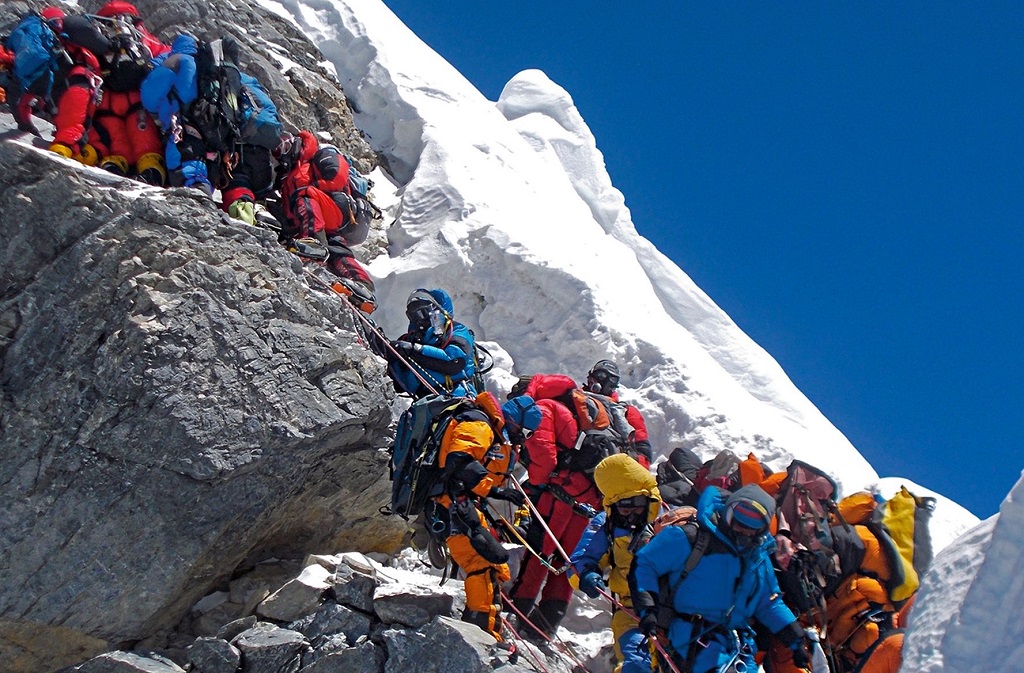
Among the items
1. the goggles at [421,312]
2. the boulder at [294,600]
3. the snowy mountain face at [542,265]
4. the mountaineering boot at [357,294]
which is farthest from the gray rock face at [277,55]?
the boulder at [294,600]

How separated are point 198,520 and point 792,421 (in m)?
8.93

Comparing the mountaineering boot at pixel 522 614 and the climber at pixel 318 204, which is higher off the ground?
the climber at pixel 318 204

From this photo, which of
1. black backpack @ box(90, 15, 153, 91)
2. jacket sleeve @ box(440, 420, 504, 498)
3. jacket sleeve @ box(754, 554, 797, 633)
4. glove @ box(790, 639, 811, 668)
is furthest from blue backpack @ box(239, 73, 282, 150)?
glove @ box(790, 639, 811, 668)

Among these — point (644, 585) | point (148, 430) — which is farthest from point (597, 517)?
point (148, 430)

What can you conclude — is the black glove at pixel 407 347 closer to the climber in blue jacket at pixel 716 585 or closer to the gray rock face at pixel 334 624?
the gray rock face at pixel 334 624

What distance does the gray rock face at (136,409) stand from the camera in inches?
279

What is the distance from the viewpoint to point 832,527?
291 inches

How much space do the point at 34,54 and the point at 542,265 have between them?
22.6ft

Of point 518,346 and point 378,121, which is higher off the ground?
point 378,121

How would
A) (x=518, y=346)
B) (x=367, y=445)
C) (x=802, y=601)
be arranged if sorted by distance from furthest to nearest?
(x=518, y=346), (x=367, y=445), (x=802, y=601)

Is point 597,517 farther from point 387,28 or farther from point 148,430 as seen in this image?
point 387,28

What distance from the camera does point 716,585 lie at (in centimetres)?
646

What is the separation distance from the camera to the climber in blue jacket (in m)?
6.43

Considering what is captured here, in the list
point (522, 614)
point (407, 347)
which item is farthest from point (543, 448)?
point (407, 347)
